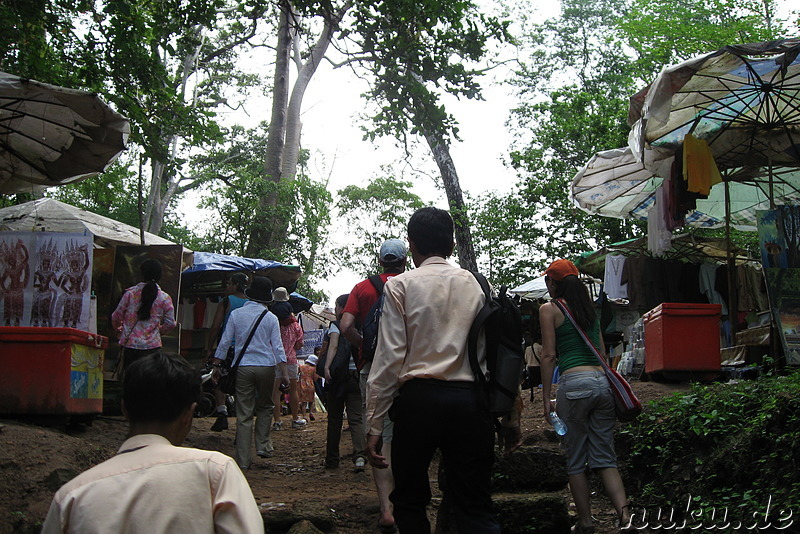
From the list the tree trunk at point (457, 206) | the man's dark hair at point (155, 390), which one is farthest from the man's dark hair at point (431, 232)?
the tree trunk at point (457, 206)

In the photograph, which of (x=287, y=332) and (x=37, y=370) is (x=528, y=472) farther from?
(x=287, y=332)

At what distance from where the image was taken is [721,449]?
5379 mm

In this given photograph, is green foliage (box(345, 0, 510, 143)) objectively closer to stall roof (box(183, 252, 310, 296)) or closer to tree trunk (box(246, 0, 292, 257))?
stall roof (box(183, 252, 310, 296))

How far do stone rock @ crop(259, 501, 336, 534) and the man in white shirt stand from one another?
85.5 inches

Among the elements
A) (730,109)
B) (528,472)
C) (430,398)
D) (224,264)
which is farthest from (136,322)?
(730,109)

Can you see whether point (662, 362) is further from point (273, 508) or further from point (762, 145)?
point (273, 508)

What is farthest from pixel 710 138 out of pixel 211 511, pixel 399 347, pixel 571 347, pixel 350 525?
pixel 211 511

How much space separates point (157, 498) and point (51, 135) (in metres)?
7.09

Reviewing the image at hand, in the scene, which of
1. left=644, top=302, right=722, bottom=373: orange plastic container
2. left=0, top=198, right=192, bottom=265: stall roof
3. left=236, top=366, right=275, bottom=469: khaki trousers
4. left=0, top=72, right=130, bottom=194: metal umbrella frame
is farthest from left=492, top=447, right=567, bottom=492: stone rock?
left=0, top=198, right=192, bottom=265: stall roof

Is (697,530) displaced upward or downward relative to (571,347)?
downward

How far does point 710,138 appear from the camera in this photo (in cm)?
929

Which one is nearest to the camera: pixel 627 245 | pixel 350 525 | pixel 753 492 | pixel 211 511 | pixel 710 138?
pixel 211 511

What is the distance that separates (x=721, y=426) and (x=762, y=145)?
5.11m

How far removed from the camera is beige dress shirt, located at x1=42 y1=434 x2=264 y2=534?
187 centimetres
